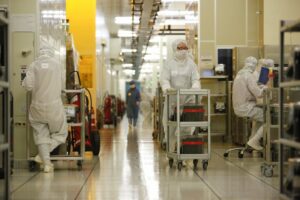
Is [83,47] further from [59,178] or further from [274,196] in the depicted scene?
[274,196]

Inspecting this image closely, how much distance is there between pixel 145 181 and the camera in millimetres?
5676

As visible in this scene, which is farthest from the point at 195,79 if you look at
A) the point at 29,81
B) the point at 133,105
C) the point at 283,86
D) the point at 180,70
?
the point at 133,105

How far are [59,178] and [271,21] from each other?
729 cm

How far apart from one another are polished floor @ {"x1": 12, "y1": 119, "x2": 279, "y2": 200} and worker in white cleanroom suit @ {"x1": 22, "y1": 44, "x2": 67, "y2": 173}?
37cm

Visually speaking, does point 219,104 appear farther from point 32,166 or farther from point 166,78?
point 32,166

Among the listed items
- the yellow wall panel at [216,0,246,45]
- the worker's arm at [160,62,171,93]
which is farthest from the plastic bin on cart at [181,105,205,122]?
the yellow wall panel at [216,0,246,45]

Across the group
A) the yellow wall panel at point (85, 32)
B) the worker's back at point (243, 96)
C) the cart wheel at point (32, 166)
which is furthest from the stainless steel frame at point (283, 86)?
the yellow wall panel at point (85, 32)

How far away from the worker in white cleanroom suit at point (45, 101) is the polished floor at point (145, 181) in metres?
0.37

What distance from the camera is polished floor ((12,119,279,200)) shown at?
4.84 m

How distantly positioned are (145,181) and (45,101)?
5.47ft

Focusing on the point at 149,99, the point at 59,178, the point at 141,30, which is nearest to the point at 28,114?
the point at 59,178

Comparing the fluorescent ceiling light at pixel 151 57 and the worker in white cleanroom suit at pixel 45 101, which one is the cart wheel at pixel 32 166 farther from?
the fluorescent ceiling light at pixel 151 57

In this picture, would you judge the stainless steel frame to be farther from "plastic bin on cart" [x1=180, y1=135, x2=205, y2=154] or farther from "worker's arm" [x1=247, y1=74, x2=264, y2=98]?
"worker's arm" [x1=247, y1=74, x2=264, y2=98]

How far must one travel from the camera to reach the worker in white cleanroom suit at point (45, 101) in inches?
252
